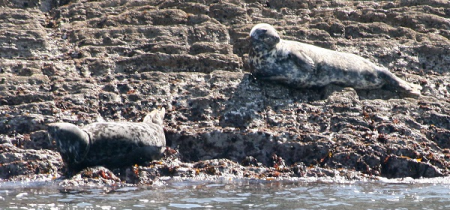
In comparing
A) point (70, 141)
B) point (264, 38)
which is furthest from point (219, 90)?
point (70, 141)

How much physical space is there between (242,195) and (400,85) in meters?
3.49

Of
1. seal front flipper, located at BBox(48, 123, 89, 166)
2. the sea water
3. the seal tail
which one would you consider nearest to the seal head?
the seal tail

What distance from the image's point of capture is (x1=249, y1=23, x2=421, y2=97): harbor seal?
9414 millimetres

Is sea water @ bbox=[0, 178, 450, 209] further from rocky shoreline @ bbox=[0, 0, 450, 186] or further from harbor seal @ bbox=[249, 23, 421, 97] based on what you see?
harbor seal @ bbox=[249, 23, 421, 97]

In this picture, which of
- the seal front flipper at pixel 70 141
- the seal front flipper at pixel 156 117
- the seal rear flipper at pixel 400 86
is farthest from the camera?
the seal rear flipper at pixel 400 86

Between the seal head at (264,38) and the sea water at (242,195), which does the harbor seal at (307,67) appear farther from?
the sea water at (242,195)

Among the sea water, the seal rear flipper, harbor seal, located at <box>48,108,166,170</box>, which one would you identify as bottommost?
the sea water

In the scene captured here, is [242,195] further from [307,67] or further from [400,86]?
[400,86]

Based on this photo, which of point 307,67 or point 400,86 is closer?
point 307,67

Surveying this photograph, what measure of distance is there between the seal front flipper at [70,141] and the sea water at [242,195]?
13.7 inches

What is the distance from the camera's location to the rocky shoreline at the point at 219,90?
8016 mm

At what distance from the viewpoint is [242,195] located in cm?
709

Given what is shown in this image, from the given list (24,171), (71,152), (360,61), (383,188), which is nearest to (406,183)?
(383,188)

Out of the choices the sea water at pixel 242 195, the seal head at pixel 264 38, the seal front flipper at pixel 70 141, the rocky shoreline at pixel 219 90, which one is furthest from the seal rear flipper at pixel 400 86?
the seal front flipper at pixel 70 141
